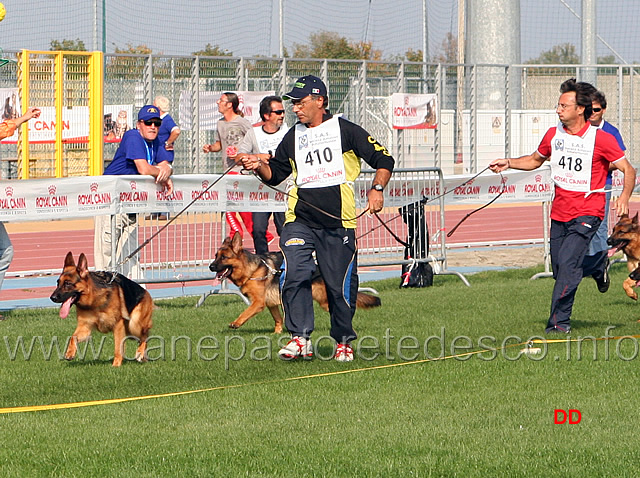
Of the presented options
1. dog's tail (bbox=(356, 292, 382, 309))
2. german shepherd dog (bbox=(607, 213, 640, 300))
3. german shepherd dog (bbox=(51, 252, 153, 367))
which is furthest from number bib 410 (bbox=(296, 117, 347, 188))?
german shepherd dog (bbox=(607, 213, 640, 300))

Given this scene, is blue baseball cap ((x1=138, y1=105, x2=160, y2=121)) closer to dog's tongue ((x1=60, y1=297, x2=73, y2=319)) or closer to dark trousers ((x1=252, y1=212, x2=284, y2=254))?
dark trousers ((x1=252, y1=212, x2=284, y2=254))

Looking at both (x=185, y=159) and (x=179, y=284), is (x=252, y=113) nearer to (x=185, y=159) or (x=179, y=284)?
(x=185, y=159)

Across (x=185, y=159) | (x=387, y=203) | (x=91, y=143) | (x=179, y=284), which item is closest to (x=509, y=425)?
(x=387, y=203)

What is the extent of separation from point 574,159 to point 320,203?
2.58m

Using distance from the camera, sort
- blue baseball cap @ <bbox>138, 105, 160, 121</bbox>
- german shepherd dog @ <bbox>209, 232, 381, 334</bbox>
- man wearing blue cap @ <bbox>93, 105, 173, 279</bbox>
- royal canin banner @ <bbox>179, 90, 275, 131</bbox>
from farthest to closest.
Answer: royal canin banner @ <bbox>179, 90, 275, 131</bbox> → man wearing blue cap @ <bbox>93, 105, 173, 279</bbox> → blue baseball cap @ <bbox>138, 105, 160, 121</bbox> → german shepherd dog @ <bbox>209, 232, 381, 334</bbox>

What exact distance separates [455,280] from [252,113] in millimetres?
6478

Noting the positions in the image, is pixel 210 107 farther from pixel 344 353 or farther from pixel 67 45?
pixel 344 353

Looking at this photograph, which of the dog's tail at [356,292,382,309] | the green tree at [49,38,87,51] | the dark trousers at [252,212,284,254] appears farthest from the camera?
the green tree at [49,38,87,51]

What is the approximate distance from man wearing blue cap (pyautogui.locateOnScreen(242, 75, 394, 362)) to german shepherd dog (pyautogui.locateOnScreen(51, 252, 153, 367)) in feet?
3.77

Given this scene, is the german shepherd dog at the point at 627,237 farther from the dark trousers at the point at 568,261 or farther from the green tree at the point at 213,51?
the green tree at the point at 213,51

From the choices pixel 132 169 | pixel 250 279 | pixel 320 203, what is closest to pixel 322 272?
pixel 320 203

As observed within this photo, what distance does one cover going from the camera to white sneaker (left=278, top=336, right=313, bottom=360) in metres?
8.29

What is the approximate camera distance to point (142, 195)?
11.7 m

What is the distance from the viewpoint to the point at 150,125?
1145 centimetres
